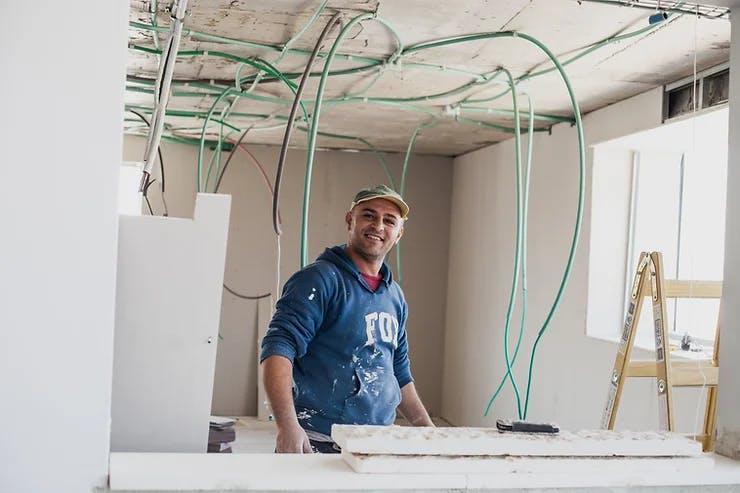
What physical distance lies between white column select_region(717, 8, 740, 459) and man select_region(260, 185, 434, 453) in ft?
3.50

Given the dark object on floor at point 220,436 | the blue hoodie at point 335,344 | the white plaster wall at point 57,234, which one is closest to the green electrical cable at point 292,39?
the blue hoodie at point 335,344

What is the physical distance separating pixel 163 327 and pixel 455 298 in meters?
6.22

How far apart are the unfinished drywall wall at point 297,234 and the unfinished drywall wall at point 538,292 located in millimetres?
167

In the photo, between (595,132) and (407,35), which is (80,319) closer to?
(407,35)

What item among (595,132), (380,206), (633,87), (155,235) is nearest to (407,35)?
(380,206)

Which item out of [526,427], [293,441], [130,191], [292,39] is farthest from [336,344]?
[130,191]

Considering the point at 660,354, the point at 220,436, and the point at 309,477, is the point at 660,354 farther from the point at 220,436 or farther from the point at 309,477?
the point at 220,436

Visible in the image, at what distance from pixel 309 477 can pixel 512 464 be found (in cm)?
37

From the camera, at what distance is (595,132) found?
5.08m

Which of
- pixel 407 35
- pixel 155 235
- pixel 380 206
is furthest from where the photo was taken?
pixel 407 35

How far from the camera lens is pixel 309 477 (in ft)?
4.77

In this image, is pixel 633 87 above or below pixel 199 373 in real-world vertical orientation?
above

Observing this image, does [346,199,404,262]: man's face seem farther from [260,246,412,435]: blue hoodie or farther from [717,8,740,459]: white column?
[717,8,740,459]: white column

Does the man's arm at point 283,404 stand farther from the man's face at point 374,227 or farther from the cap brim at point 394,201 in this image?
the cap brim at point 394,201
